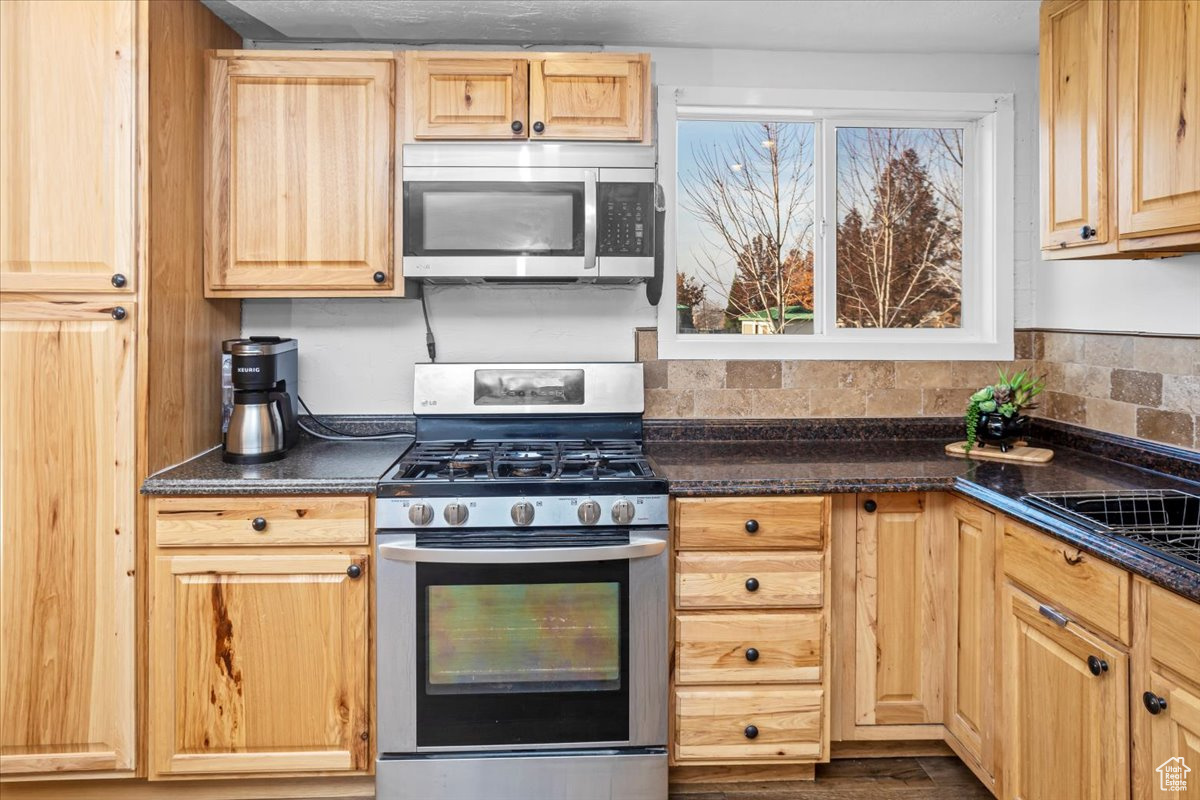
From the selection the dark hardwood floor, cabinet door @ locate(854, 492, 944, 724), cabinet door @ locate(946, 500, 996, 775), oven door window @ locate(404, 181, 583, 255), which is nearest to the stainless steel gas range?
the dark hardwood floor

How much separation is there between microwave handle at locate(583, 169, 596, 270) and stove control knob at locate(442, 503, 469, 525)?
0.82 metres

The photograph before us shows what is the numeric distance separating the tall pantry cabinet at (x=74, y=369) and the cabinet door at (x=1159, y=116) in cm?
241

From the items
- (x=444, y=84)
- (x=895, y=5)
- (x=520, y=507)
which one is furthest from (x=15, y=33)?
(x=895, y=5)

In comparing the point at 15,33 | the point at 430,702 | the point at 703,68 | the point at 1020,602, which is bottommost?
the point at 430,702

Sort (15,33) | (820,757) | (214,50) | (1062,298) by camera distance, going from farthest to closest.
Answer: (1062,298)
(214,50)
(820,757)
(15,33)

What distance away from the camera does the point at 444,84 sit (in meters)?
2.47

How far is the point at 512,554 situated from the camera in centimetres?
212

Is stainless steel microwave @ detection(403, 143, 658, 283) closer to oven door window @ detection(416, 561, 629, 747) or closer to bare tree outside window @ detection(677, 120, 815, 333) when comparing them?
bare tree outside window @ detection(677, 120, 815, 333)

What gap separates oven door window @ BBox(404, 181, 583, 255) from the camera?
247 centimetres

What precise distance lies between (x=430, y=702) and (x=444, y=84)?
69.4 inches

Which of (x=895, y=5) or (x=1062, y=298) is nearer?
(x=895, y=5)

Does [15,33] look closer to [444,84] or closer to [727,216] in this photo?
[444,84]

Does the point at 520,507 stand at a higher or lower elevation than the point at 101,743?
higher

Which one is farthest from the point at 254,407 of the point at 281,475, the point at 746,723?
the point at 746,723
